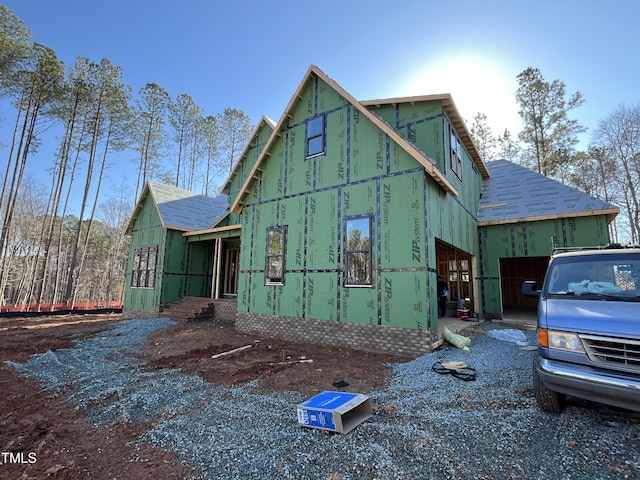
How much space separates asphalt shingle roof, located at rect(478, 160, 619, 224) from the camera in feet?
36.7

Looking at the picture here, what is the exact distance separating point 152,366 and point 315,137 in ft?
26.2

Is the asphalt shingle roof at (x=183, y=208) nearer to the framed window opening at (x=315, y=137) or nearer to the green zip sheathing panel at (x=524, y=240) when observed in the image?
the framed window opening at (x=315, y=137)

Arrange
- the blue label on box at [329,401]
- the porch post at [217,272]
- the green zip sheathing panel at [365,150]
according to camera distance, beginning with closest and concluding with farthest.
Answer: the blue label on box at [329,401]
the green zip sheathing panel at [365,150]
the porch post at [217,272]

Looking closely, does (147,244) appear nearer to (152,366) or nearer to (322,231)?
(152,366)

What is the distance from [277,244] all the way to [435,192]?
5.38 metres

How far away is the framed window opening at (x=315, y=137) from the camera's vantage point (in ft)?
32.2

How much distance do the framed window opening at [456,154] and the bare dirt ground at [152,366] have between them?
21.9 feet

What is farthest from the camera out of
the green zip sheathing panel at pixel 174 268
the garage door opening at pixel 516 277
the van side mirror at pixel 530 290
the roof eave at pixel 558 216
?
the garage door opening at pixel 516 277

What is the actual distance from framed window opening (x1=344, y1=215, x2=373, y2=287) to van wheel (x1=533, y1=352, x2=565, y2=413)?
462cm

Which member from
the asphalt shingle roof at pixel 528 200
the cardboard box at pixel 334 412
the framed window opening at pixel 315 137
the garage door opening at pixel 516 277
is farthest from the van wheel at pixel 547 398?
the garage door opening at pixel 516 277

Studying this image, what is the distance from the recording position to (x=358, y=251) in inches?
335

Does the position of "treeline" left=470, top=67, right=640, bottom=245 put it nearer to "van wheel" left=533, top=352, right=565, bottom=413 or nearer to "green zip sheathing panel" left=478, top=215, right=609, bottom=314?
"green zip sheathing panel" left=478, top=215, right=609, bottom=314

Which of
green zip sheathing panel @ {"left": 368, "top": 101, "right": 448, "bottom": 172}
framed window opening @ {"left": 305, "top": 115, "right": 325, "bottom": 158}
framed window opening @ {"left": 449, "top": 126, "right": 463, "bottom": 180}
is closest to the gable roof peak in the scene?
framed window opening @ {"left": 305, "top": 115, "right": 325, "bottom": 158}

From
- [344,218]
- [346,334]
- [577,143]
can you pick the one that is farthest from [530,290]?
[577,143]
